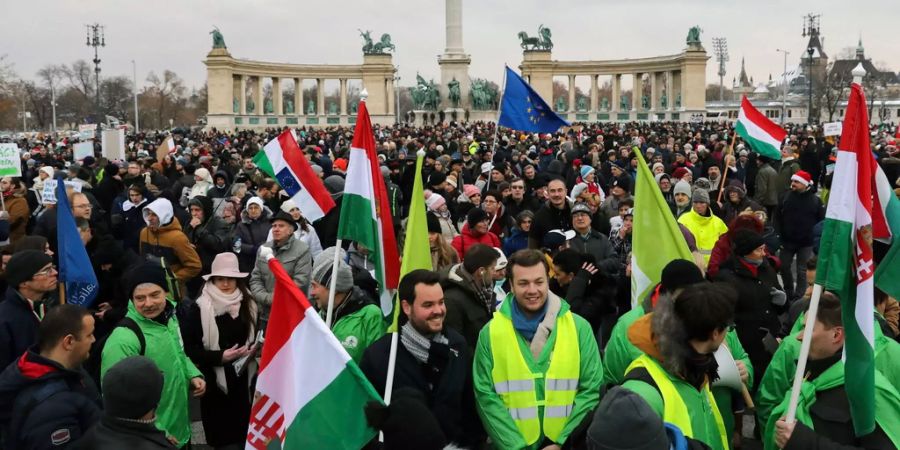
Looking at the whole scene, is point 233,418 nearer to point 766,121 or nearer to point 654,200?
point 654,200

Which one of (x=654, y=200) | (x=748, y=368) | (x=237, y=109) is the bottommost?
(x=748, y=368)

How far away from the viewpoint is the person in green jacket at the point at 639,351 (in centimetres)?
454

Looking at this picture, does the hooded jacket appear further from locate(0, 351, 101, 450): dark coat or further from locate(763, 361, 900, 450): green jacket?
locate(763, 361, 900, 450): green jacket

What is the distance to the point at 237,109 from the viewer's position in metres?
70.3

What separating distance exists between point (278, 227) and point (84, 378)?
3.58 metres

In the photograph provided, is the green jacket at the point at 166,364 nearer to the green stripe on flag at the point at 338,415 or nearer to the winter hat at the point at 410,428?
the green stripe on flag at the point at 338,415

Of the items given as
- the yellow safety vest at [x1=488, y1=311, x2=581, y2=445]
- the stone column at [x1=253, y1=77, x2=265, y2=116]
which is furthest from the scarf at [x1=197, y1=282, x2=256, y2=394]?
the stone column at [x1=253, y1=77, x2=265, y2=116]

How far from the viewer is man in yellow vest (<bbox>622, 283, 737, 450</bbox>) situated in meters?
3.48

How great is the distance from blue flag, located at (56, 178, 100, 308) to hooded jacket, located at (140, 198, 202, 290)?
223 centimetres

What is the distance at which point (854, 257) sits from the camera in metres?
3.63

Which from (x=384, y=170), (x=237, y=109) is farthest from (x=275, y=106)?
(x=384, y=170)

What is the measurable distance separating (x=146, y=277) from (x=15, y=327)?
1048mm

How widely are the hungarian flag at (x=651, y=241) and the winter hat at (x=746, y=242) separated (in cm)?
98

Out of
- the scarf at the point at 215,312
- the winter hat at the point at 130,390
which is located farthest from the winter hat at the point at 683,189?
the winter hat at the point at 130,390
